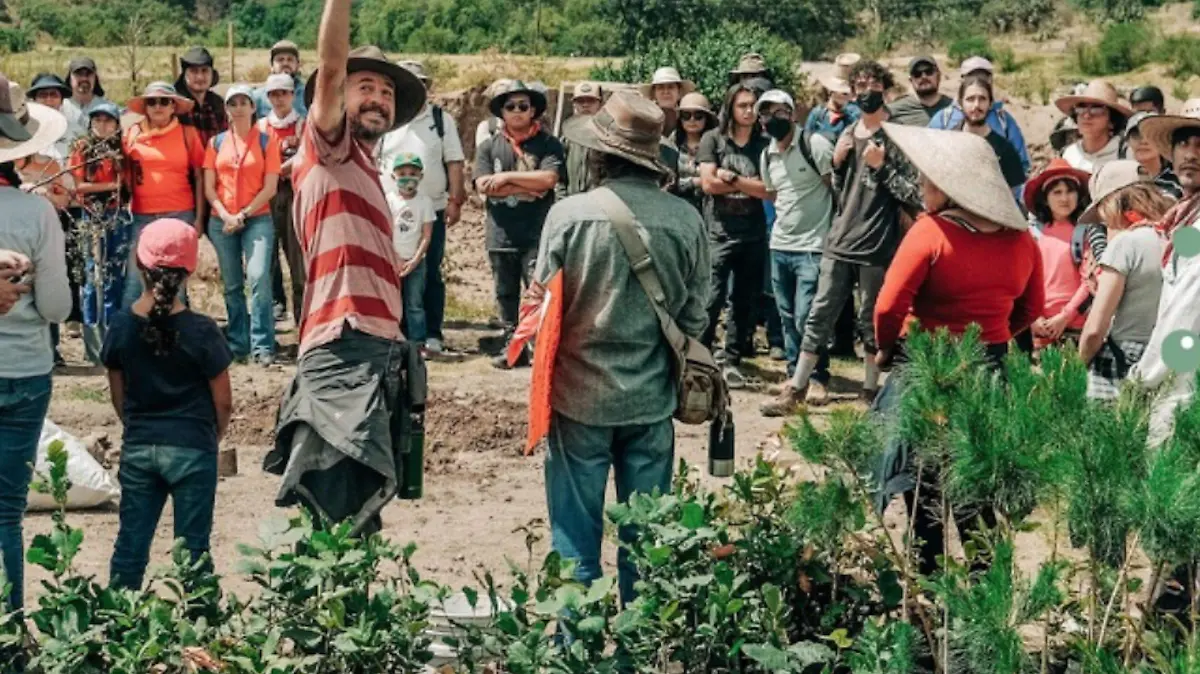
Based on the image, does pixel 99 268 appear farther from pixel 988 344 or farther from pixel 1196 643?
pixel 1196 643

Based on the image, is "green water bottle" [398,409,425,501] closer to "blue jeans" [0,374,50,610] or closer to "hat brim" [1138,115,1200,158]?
"blue jeans" [0,374,50,610]

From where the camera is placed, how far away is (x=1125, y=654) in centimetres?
435

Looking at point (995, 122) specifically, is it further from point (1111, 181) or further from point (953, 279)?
point (953, 279)

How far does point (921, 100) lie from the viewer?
10773mm

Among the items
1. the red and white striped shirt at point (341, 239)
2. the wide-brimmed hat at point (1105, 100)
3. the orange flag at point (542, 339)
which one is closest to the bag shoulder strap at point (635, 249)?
the orange flag at point (542, 339)

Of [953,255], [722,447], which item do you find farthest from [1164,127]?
[722,447]

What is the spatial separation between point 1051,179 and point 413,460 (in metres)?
4.69

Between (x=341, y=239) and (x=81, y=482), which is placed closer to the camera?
(x=341, y=239)

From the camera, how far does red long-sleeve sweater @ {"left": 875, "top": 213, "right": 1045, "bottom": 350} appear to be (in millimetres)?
5793

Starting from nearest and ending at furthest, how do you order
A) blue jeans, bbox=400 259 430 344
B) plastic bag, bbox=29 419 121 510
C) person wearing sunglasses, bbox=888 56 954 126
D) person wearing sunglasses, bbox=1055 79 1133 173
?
plastic bag, bbox=29 419 121 510, person wearing sunglasses, bbox=1055 79 1133 173, person wearing sunglasses, bbox=888 56 954 126, blue jeans, bbox=400 259 430 344

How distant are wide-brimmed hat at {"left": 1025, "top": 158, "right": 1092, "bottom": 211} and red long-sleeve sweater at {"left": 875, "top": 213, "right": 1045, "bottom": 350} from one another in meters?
3.10

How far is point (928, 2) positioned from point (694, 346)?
44722 millimetres

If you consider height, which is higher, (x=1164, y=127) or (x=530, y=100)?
(x=1164, y=127)

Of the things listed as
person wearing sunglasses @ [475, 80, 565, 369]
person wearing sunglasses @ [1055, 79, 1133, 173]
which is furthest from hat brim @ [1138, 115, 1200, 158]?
person wearing sunglasses @ [475, 80, 565, 369]
